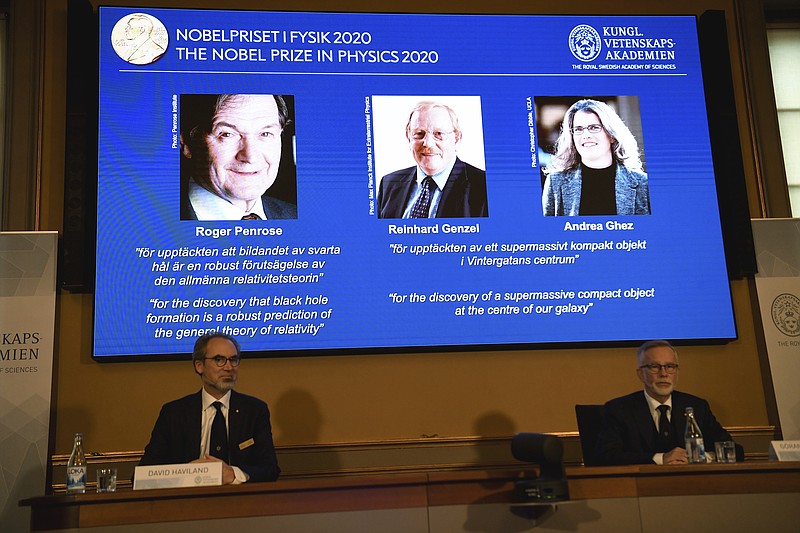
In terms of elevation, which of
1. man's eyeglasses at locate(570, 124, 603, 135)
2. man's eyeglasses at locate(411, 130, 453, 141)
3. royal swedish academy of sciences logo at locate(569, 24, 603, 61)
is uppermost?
royal swedish academy of sciences logo at locate(569, 24, 603, 61)

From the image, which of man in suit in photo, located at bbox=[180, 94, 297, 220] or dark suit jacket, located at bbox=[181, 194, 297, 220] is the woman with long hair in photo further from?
man in suit in photo, located at bbox=[180, 94, 297, 220]

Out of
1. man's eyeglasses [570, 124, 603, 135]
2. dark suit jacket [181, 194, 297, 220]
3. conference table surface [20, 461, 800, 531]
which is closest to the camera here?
conference table surface [20, 461, 800, 531]

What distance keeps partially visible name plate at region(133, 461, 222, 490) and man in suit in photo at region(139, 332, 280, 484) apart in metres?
0.62

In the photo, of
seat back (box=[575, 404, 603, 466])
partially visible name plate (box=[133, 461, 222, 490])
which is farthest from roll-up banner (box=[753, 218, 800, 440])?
partially visible name plate (box=[133, 461, 222, 490])

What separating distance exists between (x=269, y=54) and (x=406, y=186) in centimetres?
111

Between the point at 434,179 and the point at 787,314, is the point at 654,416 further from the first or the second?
the point at 434,179

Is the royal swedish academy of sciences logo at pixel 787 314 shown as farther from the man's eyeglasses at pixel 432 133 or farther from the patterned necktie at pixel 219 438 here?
the patterned necktie at pixel 219 438

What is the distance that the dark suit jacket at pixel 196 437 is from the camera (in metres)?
3.77

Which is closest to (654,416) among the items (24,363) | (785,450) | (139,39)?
(785,450)

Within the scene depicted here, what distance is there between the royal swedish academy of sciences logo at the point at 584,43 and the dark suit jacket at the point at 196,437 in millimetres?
2908

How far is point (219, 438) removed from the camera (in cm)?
382

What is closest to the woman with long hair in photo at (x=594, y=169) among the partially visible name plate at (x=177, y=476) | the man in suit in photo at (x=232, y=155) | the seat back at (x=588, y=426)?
the seat back at (x=588, y=426)

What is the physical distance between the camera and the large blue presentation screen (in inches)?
185

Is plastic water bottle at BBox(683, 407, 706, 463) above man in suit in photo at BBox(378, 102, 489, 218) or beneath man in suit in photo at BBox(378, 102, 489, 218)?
beneath
